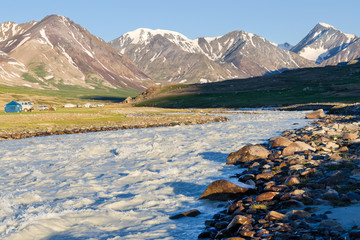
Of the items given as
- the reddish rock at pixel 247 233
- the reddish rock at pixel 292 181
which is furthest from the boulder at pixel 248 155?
the reddish rock at pixel 247 233

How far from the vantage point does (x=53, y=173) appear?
17969mm

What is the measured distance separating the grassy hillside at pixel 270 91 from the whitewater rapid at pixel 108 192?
94945 millimetres

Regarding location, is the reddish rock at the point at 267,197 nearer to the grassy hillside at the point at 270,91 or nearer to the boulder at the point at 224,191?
the boulder at the point at 224,191

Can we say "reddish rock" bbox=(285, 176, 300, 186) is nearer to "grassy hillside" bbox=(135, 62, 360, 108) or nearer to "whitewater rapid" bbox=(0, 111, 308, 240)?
"whitewater rapid" bbox=(0, 111, 308, 240)

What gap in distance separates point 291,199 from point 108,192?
24.7 ft

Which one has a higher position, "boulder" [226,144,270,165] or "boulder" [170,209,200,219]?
"boulder" [226,144,270,165]

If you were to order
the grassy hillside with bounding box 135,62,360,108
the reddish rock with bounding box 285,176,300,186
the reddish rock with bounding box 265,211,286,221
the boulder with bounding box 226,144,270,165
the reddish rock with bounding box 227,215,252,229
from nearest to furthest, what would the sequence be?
the reddish rock with bounding box 227,215,252,229, the reddish rock with bounding box 265,211,286,221, the reddish rock with bounding box 285,176,300,186, the boulder with bounding box 226,144,270,165, the grassy hillside with bounding box 135,62,360,108

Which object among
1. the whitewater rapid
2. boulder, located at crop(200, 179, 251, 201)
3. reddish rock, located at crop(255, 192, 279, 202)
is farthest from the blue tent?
reddish rock, located at crop(255, 192, 279, 202)

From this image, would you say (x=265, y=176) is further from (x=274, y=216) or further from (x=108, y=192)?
(x=108, y=192)

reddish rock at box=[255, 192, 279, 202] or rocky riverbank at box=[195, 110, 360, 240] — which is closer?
rocky riverbank at box=[195, 110, 360, 240]

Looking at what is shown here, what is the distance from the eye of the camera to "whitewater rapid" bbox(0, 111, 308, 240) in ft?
32.7

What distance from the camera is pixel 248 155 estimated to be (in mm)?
18312

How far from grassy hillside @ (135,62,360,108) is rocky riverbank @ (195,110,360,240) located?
3786 inches

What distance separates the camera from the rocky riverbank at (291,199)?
7.90 metres
